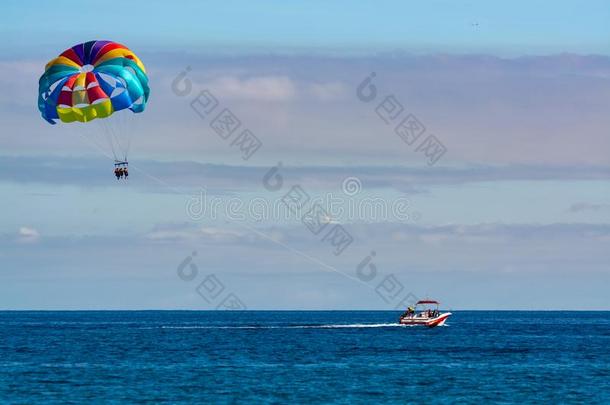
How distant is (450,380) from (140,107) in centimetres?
2992

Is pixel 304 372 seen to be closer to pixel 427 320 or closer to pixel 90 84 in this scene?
pixel 90 84

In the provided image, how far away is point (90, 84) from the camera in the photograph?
78.8m

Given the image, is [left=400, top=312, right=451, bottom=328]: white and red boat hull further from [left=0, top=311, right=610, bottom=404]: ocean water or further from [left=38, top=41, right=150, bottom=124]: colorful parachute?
[left=38, top=41, right=150, bottom=124]: colorful parachute

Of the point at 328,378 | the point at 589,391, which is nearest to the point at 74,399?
the point at 328,378

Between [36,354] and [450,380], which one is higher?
[36,354]

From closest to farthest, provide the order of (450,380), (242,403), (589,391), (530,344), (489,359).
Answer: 1. (242,403)
2. (589,391)
3. (450,380)
4. (489,359)
5. (530,344)

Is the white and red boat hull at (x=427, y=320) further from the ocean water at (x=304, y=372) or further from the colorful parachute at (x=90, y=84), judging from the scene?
the colorful parachute at (x=90, y=84)

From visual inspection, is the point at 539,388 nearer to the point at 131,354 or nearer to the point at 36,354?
the point at 131,354

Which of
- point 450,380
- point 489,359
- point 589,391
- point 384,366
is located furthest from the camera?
point 489,359

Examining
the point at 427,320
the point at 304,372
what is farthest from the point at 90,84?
the point at 427,320

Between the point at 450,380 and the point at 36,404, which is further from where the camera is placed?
the point at 450,380

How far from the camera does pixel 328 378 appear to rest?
Result: 260ft

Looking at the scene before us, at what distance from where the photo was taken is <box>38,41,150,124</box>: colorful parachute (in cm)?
7844

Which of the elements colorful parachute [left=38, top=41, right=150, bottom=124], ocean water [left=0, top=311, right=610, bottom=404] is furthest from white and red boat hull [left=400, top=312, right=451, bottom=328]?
colorful parachute [left=38, top=41, right=150, bottom=124]
